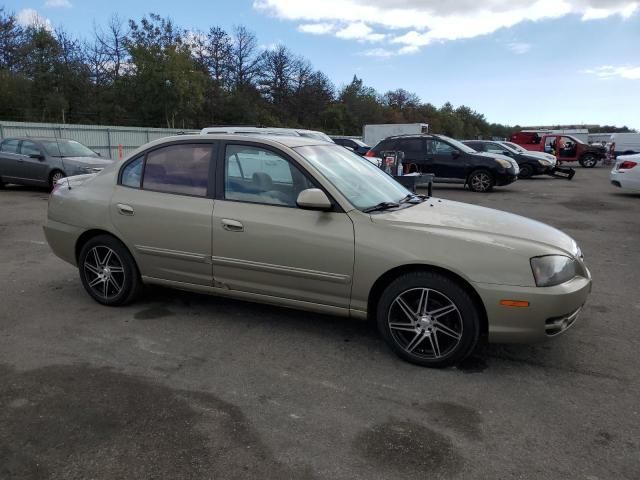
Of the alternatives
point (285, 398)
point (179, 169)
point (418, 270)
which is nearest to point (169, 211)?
point (179, 169)

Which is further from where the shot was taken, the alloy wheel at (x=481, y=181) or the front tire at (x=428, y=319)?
the alloy wheel at (x=481, y=181)

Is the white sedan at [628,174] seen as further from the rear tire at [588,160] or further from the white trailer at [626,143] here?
the white trailer at [626,143]

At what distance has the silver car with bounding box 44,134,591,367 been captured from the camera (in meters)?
3.38

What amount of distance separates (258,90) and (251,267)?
58.4m

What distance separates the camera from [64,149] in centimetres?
1409

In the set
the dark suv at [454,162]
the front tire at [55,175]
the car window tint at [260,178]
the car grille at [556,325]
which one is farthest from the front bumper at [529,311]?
the front tire at [55,175]

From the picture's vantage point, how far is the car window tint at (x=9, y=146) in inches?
559

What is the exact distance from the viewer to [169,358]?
12.2 feet

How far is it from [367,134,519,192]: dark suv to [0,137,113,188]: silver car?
8689mm

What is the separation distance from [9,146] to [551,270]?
15.4m

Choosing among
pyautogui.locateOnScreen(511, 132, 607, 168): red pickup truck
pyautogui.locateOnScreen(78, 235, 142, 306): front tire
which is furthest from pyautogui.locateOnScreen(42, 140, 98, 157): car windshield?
pyautogui.locateOnScreen(511, 132, 607, 168): red pickup truck

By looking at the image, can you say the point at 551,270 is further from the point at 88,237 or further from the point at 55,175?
the point at 55,175

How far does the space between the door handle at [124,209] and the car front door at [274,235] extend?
0.90 meters

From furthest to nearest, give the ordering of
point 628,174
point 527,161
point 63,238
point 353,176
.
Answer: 1. point 527,161
2. point 628,174
3. point 63,238
4. point 353,176
